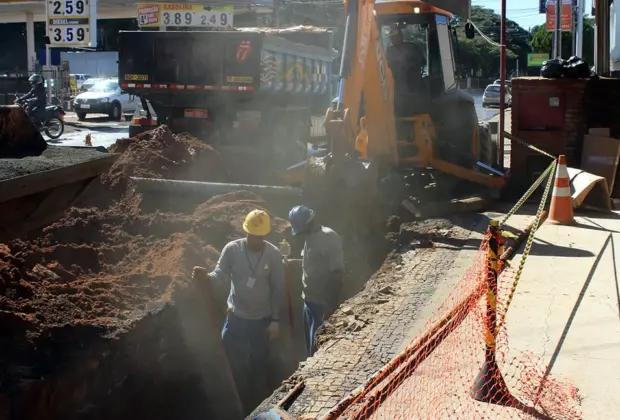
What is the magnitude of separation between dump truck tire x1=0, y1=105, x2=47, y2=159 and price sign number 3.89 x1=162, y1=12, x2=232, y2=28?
84.3 ft

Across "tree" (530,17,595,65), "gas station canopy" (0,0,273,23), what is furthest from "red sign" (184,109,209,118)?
"tree" (530,17,595,65)

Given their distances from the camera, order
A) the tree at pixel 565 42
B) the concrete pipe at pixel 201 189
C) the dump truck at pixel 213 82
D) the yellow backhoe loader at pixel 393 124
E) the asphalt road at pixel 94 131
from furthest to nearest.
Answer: the tree at pixel 565 42 < the asphalt road at pixel 94 131 < the dump truck at pixel 213 82 < the concrete pipe at pixel 201 189 < the yellow backhoe loader at pixel 393 124

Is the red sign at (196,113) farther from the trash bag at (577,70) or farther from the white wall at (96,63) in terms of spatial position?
the white wall at (96,63)

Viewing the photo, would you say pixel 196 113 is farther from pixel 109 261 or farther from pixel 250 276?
pixel 250 276

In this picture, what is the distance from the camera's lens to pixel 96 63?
192ft

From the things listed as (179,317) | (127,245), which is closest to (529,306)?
(179,317)

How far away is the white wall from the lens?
57.9 metres

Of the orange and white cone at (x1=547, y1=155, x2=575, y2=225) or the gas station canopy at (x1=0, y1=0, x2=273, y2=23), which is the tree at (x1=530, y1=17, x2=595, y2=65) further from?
the orange and white cone at (x1=547, y1=155, x2=575, y2=225)

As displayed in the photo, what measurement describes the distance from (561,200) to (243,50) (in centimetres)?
809

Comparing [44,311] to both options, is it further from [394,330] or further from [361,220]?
[361,220]

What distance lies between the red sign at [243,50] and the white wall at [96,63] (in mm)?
43695

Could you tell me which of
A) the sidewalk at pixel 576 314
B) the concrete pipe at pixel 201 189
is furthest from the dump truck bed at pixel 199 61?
the sidewalk at pixel 576 314

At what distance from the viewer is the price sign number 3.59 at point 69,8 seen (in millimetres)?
29078

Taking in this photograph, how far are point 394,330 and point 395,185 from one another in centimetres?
551
